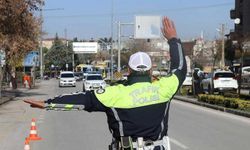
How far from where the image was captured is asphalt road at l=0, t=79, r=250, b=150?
13203 mm

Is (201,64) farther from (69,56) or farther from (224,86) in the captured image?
(224,86)

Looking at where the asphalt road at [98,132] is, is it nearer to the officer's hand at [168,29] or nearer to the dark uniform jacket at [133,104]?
the officer's hand at [168,29]

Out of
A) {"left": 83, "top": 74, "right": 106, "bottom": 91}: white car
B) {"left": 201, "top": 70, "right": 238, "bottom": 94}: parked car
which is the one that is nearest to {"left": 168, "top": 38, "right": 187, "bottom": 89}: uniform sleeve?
{"left": 201, "top": 70, "right": 238, "bottom": 94}: parked car

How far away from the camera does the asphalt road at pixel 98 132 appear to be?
520 inches

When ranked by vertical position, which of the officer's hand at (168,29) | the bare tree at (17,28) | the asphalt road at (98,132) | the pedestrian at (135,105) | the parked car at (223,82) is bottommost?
the asphalt road at (98,132)

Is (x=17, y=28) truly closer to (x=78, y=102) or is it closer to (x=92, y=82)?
(x=92, y=82)

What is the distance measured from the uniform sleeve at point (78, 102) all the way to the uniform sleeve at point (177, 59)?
754 mm

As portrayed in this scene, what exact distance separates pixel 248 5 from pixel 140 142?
7046 centimetres

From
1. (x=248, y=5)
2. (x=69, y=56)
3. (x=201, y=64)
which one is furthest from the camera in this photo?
(x=69, y=56)

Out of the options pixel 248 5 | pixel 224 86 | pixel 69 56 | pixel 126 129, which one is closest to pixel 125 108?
pixel 126 129

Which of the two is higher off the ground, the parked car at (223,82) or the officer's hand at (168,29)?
the officer's hand at (168,29)

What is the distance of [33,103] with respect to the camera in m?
4.91

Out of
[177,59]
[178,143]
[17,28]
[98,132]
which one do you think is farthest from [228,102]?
[177,59]

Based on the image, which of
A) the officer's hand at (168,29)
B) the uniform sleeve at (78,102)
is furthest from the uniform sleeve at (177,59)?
the uniform sleeve at (78,102)
